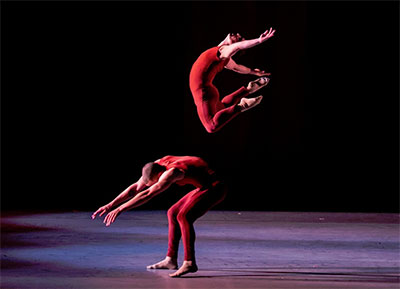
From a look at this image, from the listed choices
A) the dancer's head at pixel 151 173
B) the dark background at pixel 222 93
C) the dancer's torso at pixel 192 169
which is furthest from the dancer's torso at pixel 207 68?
the dark background at pixel 222 93

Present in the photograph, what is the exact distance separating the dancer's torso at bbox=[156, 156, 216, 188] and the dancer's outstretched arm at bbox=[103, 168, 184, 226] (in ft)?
0.63

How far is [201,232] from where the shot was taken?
889 centimetres

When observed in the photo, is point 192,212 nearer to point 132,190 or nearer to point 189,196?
point 189,196

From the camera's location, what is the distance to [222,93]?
11.5m

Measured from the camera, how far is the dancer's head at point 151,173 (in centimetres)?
548

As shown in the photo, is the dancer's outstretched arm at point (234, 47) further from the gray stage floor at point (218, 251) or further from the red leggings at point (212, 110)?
the gray stage floor at point (218, 251)

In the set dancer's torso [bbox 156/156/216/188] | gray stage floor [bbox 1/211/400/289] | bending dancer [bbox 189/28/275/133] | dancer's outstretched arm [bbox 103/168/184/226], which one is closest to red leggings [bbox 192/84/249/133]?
bending dancer [bbox 189/28/275/133]

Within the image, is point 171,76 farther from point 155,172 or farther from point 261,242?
point 155,172

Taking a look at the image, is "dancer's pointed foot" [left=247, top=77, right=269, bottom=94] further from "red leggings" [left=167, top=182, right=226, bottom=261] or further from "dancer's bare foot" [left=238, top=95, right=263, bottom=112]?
"red leggings" [left=167, top=182, right=226, bottom=261]

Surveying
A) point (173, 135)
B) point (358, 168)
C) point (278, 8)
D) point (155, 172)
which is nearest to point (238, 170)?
point (173, 135)

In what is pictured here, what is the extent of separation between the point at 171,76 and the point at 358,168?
3457mm

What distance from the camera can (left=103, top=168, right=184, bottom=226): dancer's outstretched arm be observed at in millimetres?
5258

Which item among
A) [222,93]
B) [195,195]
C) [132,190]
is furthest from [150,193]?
[222,93]

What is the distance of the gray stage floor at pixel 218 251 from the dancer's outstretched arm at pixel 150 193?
0.55 meters
